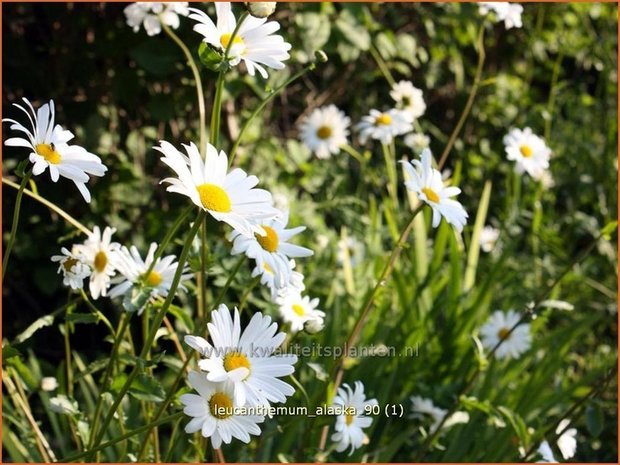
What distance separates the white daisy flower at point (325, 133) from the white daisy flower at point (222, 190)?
3.96ft

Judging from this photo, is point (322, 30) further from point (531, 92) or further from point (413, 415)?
point (531, 92)

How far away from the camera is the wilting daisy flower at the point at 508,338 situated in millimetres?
1842

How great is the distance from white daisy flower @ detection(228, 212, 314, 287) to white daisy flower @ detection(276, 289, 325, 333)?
0.20m

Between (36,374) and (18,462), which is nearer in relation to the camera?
(18,462)

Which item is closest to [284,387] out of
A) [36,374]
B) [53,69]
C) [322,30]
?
[36,374]

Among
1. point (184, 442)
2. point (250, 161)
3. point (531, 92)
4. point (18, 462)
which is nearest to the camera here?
point (18, 462)

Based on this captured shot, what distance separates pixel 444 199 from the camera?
1152 mm

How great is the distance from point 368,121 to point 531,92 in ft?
5.51

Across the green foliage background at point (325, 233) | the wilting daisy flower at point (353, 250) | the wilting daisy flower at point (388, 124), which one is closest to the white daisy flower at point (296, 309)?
the green foliage background at point (325, 233)

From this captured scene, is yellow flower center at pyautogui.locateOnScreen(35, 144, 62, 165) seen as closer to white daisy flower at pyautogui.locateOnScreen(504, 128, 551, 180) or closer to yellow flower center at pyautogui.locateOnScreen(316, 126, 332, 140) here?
white daisy flower at pyautogui.locateOnScreen(504, 128, 551, 180)

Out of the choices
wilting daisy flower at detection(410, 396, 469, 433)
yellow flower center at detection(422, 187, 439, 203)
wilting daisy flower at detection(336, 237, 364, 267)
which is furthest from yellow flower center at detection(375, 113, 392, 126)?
yellow flower center at detection(422, 187, 439, 203)

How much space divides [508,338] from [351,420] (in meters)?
0.67

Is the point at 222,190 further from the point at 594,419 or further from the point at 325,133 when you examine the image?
the point at 325,133

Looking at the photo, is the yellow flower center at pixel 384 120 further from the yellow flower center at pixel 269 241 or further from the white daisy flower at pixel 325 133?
the yellow flower center at pixel 269 241
